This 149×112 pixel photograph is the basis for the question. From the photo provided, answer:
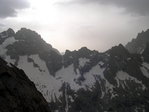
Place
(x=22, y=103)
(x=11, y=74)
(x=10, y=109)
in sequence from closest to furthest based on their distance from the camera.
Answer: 1. (x=10, y=109)
2. (x=22, y=103)
3. (x=11, y=74)

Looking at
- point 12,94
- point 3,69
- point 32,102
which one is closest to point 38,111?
point 32,102

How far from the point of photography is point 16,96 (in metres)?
50.5

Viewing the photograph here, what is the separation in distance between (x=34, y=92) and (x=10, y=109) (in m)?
9.31

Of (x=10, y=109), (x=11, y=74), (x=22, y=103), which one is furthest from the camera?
(x=11, y=74)

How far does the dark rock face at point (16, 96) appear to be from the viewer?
156ft

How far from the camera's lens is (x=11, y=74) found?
177ft

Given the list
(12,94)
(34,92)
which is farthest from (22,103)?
(34,92)

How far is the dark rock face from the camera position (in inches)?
1869

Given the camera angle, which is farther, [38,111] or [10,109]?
[38,111]

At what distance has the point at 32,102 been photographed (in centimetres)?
5222

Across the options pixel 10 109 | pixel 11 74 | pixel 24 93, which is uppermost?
pixel 11 74

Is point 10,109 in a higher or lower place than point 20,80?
lower

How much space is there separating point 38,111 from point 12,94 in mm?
5193

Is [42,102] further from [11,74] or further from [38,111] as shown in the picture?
[11,74]
